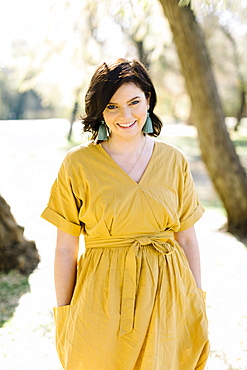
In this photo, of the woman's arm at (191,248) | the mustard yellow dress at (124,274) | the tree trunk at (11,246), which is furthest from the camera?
the tree trunk at (11,246)

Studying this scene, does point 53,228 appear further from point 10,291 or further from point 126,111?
point 126,111

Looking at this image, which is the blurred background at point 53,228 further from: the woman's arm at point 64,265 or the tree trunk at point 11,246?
the woman's arm at point 64,265

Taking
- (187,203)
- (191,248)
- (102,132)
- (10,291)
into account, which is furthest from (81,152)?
(10,291)

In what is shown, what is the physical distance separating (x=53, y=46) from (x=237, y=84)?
693 inches

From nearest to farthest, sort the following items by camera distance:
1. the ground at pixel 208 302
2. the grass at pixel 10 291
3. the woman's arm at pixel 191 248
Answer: the woman's arm at pixel 191 248, the ground at pixel 208 302, the grass at pixel 10 291

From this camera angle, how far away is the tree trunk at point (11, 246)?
4.14 m

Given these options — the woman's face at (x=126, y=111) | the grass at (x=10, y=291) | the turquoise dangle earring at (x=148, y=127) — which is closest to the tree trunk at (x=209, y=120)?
the grass at (x=10, y=291)

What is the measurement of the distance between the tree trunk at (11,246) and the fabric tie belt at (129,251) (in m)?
2.52

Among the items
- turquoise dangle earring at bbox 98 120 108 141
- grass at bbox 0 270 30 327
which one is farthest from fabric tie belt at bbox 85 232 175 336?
grass at bbox 0 270 30 327

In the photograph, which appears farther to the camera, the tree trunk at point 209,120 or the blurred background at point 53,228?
the tree trunk at point 209,120

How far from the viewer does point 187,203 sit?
6.43 feet

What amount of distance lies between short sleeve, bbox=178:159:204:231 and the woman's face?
30 cm

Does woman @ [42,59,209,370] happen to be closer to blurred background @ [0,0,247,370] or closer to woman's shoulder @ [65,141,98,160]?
woman's shoulder @ [65,141,98,160]

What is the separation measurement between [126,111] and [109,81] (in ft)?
0.45
